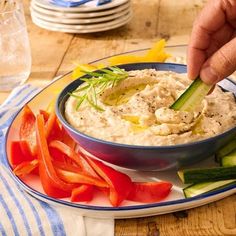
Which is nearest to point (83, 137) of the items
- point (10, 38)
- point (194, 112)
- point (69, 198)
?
point (69, 198)

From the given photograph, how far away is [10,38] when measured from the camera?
1812 mm

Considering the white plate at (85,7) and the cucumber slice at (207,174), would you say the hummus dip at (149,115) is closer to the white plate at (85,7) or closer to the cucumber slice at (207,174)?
the cucumber slice at (207,174)

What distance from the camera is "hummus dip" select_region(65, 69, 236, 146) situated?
3.94 feet

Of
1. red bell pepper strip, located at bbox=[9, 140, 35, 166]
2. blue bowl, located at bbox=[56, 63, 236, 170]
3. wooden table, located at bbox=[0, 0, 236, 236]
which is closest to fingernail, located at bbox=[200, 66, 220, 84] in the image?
blue bowl, located at bbox=[56, 63, 236, 170]

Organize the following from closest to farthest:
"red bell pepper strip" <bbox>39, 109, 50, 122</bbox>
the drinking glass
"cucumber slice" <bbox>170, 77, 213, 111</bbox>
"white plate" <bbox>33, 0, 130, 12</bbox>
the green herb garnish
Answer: "cucumber slice" <bbox>170, 77, 213, 111</bbox> → the green herb garnish → "red bell pepper strip" <bbox>39, 109, 50, 122</bbox> → the drinking glass → "white plate" <bbox>33, 0, 130, 12</bbox>

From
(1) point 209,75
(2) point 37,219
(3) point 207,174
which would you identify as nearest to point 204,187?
(3) point 207,174

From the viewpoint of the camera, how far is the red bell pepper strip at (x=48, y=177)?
Result: 1188 millimetres

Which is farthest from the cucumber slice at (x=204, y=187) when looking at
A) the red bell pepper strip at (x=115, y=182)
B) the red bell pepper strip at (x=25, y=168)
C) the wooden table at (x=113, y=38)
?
the wooden table at (x=113, y=38)

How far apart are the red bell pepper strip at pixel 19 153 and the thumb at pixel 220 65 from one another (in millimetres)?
440

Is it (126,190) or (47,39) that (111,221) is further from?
(47,39)

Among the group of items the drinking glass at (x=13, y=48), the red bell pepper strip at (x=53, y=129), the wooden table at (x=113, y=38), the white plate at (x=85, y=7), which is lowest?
the wooden table at (x=113, y=38)

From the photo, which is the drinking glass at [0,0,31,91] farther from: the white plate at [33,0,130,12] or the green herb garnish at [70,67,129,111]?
the green herb garnish at [70,67,129,111]

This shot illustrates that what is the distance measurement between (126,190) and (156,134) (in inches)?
5.2

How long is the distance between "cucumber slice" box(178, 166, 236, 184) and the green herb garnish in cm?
28
